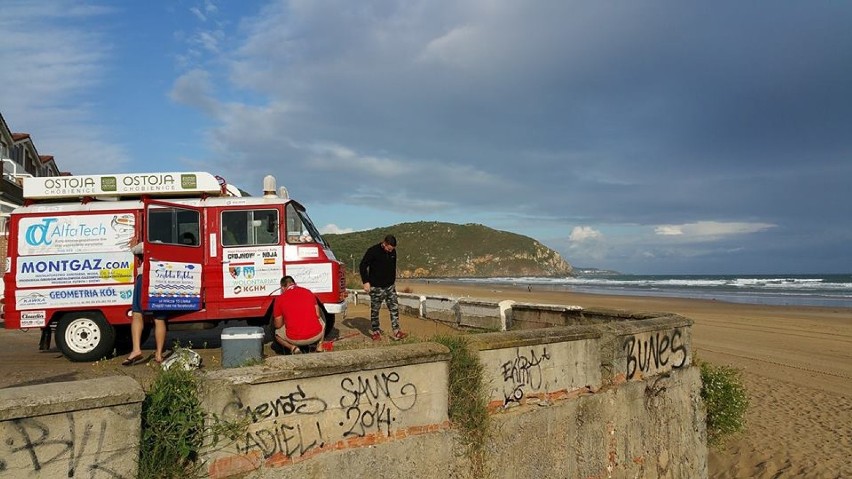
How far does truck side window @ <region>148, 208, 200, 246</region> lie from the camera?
8977 mm

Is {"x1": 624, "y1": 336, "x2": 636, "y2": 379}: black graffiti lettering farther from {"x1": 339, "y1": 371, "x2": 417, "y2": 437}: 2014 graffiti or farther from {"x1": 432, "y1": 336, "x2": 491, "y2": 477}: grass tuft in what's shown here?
{"x1": 339, "y1": 371, "x2": 417, "y2": 437}: 2014 graffiti

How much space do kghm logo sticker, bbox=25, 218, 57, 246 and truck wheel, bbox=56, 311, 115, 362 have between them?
1140 mm

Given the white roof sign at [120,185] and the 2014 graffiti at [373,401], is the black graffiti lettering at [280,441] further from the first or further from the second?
the white roof sign at [120,185]

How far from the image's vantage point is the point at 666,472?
304 inches

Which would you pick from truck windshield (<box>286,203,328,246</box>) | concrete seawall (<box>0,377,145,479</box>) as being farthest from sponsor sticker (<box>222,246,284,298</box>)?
concrete seawall (<box>0,377,145,479</box>)

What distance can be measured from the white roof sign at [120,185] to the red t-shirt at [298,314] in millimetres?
3256

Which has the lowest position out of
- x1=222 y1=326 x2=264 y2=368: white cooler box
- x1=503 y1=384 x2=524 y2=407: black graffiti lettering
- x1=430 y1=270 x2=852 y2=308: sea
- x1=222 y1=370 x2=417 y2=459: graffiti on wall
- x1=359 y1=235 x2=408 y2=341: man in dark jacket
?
x1=430 y1=270 x2=852 y2=308: sea

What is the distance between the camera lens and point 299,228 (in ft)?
32.4

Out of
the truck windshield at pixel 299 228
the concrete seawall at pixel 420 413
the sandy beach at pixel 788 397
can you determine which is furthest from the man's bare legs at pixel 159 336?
the sandy beach at pixel 788 397

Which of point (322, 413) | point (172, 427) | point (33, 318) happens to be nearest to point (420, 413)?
point (322, 413)

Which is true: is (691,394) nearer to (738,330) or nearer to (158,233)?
(158,233)

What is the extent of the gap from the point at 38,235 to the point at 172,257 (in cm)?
229

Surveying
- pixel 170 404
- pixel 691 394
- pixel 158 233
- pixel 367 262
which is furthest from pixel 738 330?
pixel 170 404

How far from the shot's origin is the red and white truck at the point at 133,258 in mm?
8750
